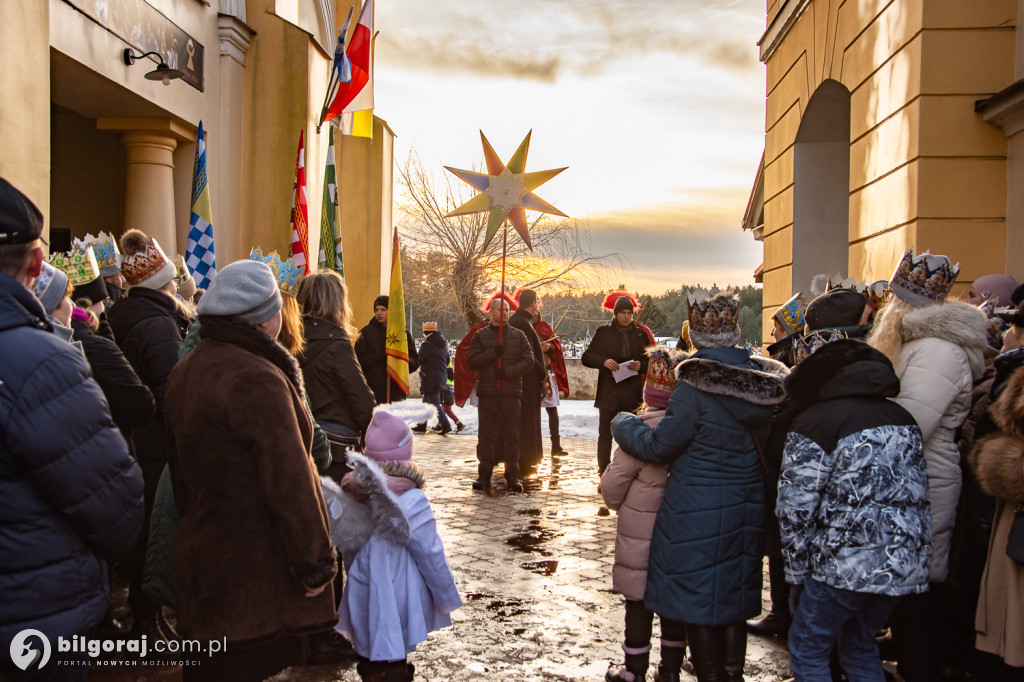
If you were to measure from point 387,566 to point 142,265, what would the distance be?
94.3 inches

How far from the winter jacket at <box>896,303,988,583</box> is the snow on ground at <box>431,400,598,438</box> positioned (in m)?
9.85

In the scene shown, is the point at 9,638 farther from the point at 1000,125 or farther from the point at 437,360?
the point at 437,360

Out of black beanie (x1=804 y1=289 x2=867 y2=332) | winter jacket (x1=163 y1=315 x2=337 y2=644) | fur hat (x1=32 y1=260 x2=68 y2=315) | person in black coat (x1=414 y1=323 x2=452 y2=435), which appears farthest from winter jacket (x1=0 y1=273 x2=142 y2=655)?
person in black coat (x1=414 y1=323 x2=452 y2=435)

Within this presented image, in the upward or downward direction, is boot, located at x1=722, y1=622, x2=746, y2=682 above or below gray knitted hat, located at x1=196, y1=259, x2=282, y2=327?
below

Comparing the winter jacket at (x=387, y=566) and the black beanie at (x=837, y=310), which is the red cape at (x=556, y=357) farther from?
the winter jacket at (x=387, y=566)

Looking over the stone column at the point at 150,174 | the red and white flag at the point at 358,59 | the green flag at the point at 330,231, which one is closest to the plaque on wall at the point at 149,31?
the stone column at the point at 150,174

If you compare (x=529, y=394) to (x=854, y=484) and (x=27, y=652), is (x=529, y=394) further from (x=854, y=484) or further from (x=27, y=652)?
(x=27, y=652)

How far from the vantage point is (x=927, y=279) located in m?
3.69

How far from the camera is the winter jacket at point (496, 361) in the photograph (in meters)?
8.62

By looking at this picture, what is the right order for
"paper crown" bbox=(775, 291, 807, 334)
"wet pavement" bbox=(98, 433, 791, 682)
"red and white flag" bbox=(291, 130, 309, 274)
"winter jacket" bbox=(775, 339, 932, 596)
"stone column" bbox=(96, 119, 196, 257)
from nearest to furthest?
"winter jacket" bbox=(775, 339, 932, 596), "wet pavement" bbox=(98, 433, 791, 682), "paper crown" bbox=(775, 291, 807, 334), "stone column" bbox=(96, 119, 196, 257), "red and white flag" bbox=(291, 130, 309, 274)

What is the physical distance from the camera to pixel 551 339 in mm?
10836

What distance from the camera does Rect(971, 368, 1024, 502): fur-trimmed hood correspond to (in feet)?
10.3

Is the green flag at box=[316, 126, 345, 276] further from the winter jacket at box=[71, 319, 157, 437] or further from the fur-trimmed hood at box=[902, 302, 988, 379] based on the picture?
the fur-trimmed hood at box=[902, 302, 988, 379]

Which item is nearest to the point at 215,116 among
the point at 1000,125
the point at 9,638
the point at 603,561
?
the point at 603,561
